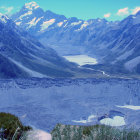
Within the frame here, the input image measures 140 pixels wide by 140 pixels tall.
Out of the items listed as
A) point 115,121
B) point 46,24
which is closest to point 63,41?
point 46,24

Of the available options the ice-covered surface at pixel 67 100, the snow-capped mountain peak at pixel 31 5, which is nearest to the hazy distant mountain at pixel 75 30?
the snow-capped mountain peak at pixel 31 5

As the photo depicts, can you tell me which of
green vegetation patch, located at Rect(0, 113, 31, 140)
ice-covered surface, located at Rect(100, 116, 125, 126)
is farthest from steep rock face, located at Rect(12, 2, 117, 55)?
green vegetation patch, located at Rect(0, 113, 31, 140)

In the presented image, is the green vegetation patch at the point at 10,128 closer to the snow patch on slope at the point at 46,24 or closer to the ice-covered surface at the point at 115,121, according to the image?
the ice-covered surface at the point at 115,121

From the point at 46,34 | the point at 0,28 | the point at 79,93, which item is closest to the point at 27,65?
the point at 79,93

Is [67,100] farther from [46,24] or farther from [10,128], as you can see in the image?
[46,24]

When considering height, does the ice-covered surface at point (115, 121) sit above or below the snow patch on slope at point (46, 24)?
below

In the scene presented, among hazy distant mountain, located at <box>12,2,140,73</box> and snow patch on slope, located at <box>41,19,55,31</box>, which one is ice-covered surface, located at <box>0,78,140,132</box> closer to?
hazy distant mountain, located at <box>12,2,140,73</box>

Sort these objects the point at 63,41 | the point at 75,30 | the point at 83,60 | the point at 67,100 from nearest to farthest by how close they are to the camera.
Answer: the point at 67,100, the point at 83,60, the point at 63,41, the point at 75,30

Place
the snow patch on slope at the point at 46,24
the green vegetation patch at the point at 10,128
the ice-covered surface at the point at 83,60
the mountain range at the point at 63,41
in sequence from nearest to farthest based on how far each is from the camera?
the green vegetation patch at the point at 10,128 < the mountain range at the point at 63,41 < the ice-covered surface at the point at 83,60 < the snow patch on slope at the point at 46,24

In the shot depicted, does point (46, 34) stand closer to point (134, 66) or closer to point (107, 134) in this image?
point (134, 66)
